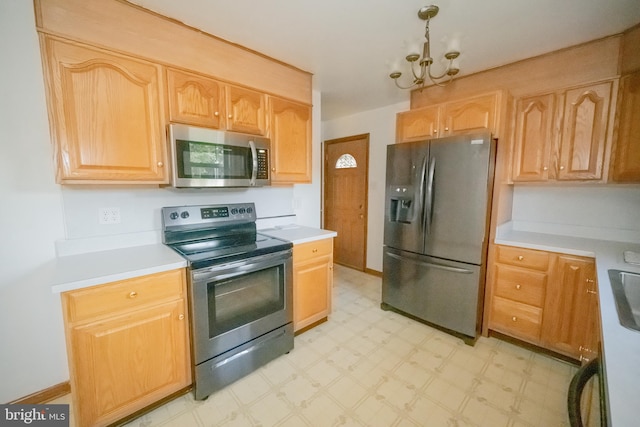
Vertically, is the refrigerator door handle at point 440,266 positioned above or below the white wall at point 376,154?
below

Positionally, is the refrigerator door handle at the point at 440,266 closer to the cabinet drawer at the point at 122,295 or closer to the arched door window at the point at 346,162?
the arched door window at the point at 346,162

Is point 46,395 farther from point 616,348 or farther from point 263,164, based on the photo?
point 616,348

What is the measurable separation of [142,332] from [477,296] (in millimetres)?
2358

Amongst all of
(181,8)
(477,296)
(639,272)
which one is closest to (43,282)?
(181,8)

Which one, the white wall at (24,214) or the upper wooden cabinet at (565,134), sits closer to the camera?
the white wall at (24,214)

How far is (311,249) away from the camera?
2.22 m

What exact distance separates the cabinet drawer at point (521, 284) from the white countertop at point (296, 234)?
1430mm

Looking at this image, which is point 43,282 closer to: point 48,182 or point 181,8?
point 48,182

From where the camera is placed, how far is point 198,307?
1.54 meters

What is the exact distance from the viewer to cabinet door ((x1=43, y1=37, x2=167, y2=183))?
1.35 m

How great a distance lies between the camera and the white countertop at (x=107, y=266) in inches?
48.6

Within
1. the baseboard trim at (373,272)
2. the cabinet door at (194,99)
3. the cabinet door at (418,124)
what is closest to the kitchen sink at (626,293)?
the cabinet door at (418,124)

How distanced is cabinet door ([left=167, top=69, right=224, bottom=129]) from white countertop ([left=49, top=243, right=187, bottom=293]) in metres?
0.88

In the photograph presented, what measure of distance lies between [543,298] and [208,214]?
267cm
